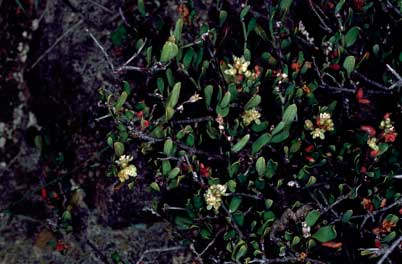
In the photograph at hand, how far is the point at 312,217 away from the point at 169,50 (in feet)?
2.59

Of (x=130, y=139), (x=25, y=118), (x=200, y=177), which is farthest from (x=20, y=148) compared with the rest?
(x=200, y=177)

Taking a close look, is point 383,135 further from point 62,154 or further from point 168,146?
point 62,154

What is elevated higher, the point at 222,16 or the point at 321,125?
the point at 222,16

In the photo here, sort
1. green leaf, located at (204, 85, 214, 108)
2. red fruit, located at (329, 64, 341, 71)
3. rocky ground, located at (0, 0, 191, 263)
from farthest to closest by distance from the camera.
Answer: rocky ground, located at (0, 0, 191, 263), red fruit, located at (329, 64, 341, 71), green leaf, located at (204, 85, 214, 108)

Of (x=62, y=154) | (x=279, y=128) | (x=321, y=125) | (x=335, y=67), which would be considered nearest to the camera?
(x=279, y=128)

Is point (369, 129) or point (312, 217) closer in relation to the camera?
point (312, 217)

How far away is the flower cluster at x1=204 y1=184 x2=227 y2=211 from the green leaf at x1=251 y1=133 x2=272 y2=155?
0.18 meters

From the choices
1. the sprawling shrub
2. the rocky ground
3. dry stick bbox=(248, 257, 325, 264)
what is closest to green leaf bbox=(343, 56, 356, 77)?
the sprawling shrub

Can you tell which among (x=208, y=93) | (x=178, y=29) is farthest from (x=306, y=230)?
(x=178, y=29)

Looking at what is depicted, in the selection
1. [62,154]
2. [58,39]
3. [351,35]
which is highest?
[351,35]

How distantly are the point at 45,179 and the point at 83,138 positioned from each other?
1.04 ft

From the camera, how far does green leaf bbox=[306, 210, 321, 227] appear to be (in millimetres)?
1908

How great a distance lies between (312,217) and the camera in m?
1.92

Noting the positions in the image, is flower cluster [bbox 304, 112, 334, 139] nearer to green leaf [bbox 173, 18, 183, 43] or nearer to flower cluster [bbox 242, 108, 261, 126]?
flower cluster [bbox 242, 108, 261, 126]
